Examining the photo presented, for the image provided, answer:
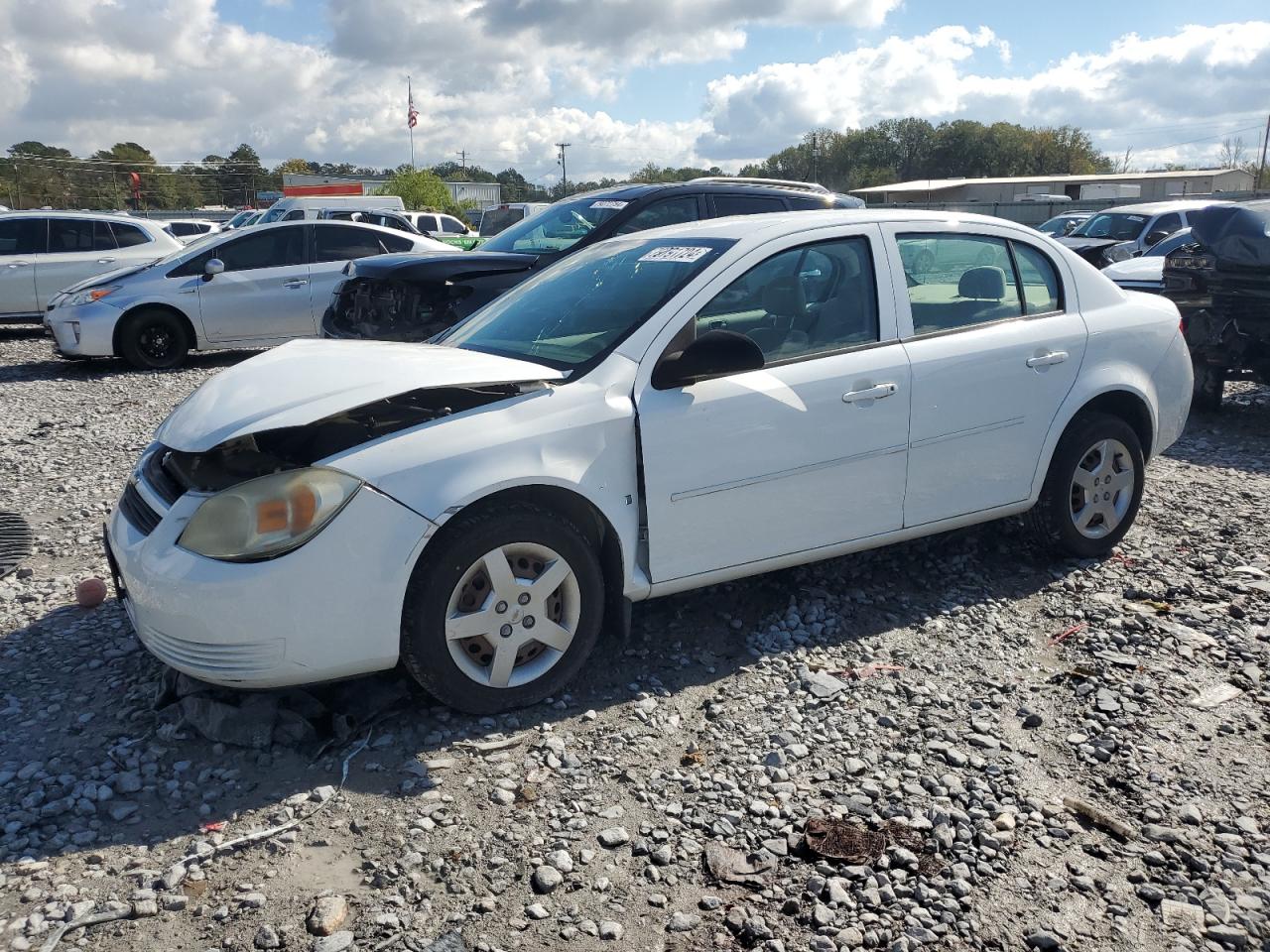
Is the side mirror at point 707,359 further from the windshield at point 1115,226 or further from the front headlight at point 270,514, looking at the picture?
the windshield at point 1115,226

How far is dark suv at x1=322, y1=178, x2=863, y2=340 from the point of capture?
8.04m

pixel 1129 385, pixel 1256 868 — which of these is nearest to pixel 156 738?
pixel 1256 868

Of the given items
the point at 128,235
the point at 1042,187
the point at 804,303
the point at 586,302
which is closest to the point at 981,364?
the point at 804,303

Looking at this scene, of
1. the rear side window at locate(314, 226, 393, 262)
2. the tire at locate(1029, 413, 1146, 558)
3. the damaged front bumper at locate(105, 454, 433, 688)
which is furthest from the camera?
the rear side window at locate(314, 226, 393, 262)

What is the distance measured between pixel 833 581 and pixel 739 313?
147cm

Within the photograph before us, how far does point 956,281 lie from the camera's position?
15.8ft

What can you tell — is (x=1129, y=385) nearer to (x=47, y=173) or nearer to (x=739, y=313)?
(x=739, y=313)

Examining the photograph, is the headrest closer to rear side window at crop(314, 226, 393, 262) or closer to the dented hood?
the dented hood

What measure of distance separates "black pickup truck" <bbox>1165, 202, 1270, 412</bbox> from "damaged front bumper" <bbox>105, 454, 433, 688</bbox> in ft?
24.1

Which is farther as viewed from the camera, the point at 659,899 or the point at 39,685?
the point at 39,685

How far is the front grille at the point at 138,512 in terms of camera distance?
3.65 metres

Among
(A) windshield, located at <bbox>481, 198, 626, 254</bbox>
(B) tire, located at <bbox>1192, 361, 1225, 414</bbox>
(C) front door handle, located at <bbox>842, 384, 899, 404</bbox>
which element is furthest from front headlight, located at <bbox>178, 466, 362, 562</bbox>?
(B) tire, located at <bbox>1192, 361, 1225, 414</bbox>

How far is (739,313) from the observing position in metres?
4.27

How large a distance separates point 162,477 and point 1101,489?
4.27 m
